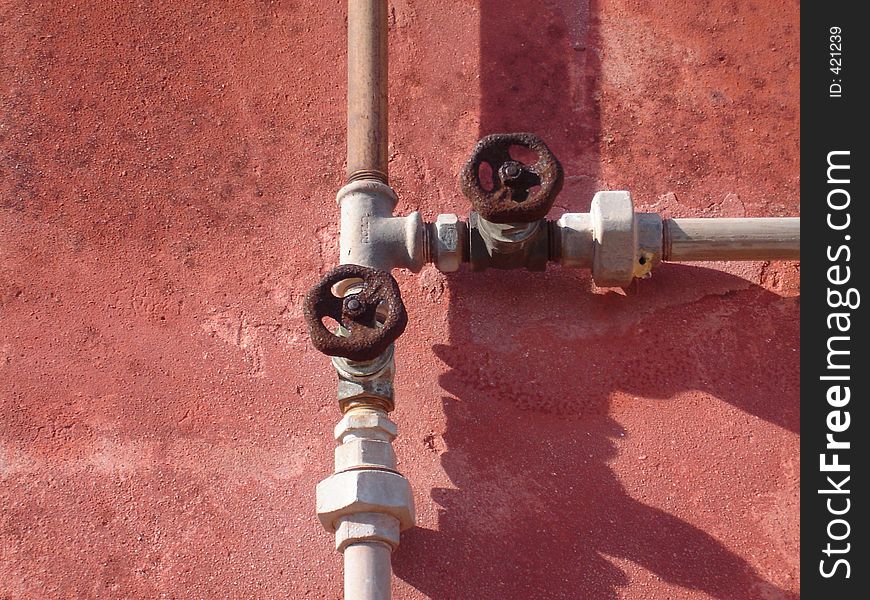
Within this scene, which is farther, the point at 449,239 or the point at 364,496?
the point at 449,239

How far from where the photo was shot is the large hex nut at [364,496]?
410 centimetres

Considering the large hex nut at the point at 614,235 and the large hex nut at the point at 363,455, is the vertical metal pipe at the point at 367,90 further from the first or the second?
the large hex nut at the point at 363,455

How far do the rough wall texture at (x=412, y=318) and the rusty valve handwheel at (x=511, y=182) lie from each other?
2.40ft

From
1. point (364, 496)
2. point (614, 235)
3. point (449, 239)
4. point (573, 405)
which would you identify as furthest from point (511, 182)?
point (364, 496)

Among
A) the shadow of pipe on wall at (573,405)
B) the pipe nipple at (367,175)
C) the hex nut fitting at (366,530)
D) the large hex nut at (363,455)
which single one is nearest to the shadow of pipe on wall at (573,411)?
the shadow of pipe on wall at (573,405)

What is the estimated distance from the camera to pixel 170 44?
219 inches

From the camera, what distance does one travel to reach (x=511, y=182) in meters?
4.28

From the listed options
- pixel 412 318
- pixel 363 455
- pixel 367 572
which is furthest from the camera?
pixel 412 318

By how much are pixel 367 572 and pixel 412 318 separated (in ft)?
4.31

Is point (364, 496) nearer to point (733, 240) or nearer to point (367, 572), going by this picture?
point (367, 572)

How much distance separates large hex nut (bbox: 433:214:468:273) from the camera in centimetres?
463

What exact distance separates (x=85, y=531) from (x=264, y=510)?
0.78 metres

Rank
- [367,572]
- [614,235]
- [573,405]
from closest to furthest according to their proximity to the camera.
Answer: [367,572], [614,235], [573,405]

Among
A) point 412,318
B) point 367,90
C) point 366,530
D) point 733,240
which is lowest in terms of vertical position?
point 366,530
